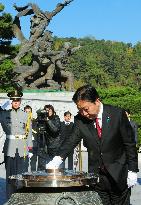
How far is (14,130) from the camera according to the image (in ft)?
26.6

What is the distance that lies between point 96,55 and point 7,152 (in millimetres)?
99866

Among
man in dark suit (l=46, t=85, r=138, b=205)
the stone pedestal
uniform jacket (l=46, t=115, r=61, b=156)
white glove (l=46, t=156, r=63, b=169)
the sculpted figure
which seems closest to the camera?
the stone pedestal

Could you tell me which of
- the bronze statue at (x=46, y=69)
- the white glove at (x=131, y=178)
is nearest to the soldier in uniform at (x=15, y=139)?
the white glove at (x=131, y=178)

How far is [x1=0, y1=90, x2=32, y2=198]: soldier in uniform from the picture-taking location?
8039 millimetres

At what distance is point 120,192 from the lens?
176 inches

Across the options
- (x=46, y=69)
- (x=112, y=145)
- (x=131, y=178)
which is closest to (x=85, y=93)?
(x=112, y=145)

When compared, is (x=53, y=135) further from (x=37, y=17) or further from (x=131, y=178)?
(x=37, y=17)

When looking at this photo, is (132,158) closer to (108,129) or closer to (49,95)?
(108,129)

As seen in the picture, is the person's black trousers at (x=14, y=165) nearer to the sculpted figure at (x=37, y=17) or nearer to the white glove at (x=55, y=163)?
the white glove at (x=55, y=163)

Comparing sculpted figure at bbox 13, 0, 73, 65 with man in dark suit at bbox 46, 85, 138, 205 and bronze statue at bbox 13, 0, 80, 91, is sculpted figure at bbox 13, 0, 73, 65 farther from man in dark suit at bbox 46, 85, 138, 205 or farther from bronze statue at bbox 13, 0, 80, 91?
man in dark suit at bbox 46, 85, 138, 205

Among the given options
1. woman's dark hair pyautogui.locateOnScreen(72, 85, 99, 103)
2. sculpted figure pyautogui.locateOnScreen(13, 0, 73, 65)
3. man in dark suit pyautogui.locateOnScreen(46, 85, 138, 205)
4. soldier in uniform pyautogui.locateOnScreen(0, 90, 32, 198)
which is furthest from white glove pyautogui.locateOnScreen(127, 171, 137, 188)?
sculpted figure pyautogui.locateOnScreen(13, 0, 73, 65)

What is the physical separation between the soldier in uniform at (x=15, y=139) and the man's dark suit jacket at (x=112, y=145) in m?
3.66

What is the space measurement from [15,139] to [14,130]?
13cm

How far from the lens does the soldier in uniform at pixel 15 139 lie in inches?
316
